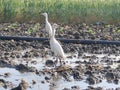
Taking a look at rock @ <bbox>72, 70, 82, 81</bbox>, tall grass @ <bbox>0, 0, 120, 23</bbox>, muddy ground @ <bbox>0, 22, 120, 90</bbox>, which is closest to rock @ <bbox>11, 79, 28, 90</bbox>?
muddy ground @ <bbox>0, 22, 120, 90</bbox>

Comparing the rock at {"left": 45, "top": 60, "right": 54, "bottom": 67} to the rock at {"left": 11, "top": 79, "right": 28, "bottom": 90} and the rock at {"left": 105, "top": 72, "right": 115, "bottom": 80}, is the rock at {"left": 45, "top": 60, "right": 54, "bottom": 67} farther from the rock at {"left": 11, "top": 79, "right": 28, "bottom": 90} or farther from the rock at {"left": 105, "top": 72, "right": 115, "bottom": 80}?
the rock at {"left": 11, "top": 79, "right": 28, "bottom": 90}

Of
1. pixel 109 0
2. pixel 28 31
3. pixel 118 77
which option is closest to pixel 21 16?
pixel 28 31

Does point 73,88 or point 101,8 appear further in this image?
point 101,8

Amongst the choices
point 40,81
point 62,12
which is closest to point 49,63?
point 40,81

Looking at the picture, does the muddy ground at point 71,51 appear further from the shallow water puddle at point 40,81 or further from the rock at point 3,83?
the shallow water puddle at point 40,81

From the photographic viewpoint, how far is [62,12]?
20.0 m

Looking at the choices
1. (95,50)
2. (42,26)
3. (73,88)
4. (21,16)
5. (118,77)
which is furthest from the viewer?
(21,16)

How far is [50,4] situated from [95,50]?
21.8 feet

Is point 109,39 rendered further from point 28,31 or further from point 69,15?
point 69,15

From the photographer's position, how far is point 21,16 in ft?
66.0

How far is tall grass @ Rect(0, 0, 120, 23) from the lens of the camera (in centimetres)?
1991

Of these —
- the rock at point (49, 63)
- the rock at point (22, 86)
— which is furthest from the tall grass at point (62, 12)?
the rock at point (22, 86)

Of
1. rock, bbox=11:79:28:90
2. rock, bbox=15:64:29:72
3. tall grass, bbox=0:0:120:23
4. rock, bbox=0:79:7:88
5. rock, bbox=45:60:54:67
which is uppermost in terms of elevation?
rock, bbox=11:79:28:90

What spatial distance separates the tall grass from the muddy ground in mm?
710
